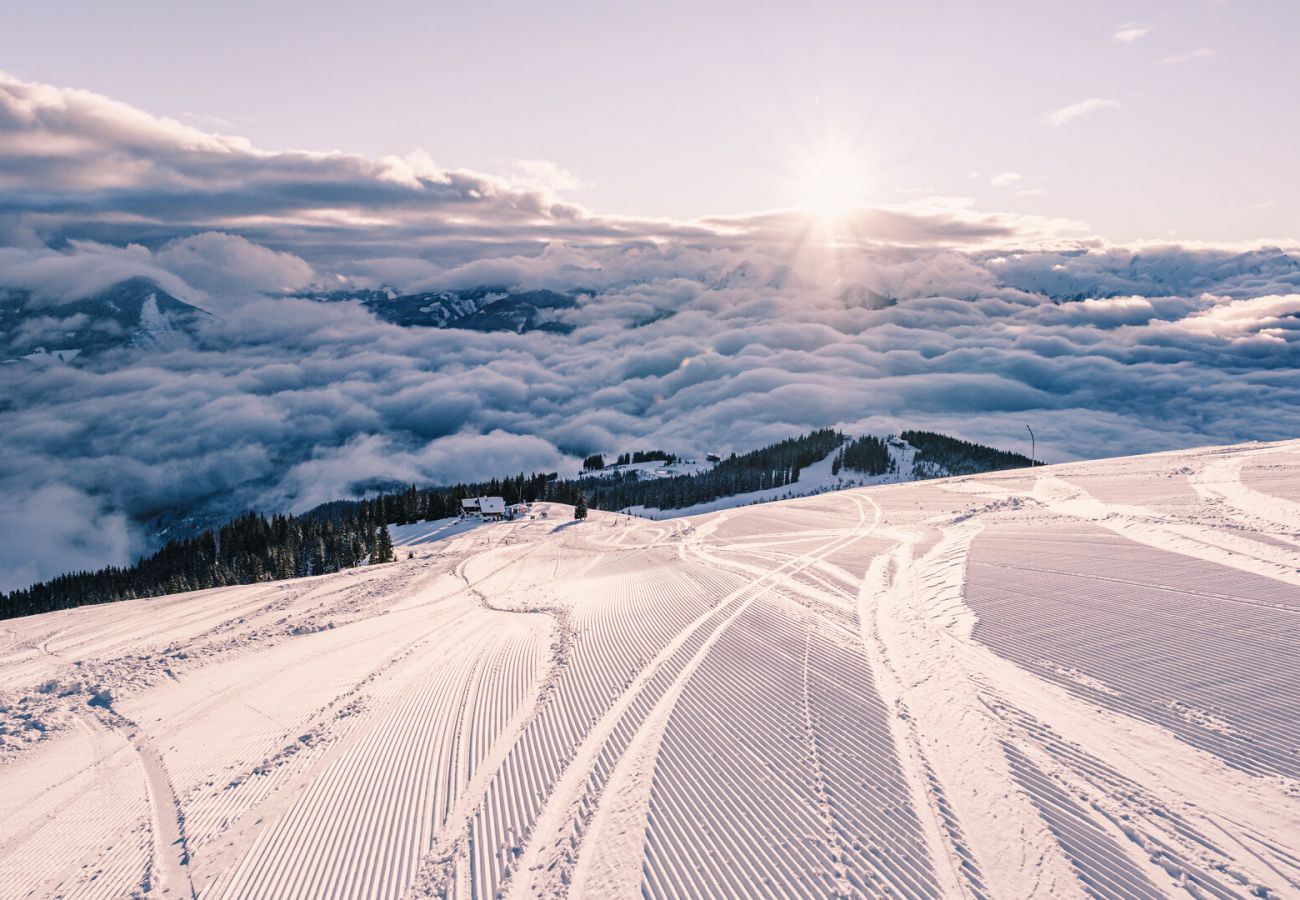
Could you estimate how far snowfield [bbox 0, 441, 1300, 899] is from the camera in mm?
7715

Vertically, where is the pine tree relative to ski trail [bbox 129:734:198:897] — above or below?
below

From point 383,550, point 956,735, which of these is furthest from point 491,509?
point 956,735

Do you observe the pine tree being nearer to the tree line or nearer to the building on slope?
the tree line

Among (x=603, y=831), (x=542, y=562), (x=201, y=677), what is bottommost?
(x=542, y=562)

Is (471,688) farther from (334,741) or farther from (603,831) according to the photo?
(603,831)

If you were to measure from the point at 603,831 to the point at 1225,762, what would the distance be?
904 cm

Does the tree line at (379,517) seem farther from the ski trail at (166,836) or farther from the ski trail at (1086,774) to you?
the ski trail at (1086,774)

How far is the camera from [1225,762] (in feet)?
28.3

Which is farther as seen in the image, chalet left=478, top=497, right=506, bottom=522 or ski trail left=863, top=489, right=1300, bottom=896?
chalet left=478, top=497, right=506, bottom=522

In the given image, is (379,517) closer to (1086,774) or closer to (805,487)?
(805,487)

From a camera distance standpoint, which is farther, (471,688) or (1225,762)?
(471,688)

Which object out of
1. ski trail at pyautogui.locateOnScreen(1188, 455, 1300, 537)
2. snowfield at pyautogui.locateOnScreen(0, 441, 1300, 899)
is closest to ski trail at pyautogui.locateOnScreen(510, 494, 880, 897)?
snowfield at pyautogui.locateOnScreen(0, 441, 1300, 899)

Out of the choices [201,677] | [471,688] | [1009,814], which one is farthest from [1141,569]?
[201,677]

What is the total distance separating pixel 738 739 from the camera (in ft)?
35.2
